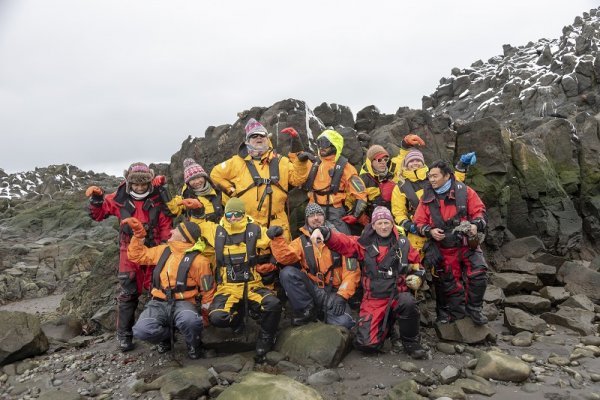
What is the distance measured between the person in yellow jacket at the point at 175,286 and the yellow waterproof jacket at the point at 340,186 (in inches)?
122

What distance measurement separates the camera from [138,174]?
→ 31.7ft

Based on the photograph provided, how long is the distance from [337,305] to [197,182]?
13.5 ft

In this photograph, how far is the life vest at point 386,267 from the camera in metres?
8.14

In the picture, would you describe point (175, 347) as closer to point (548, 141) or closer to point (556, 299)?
point (556, 299)

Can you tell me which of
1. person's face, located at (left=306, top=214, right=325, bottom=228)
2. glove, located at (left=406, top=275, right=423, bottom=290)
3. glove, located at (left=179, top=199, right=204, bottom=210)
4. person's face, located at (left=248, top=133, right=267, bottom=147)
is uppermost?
person's face, located at (left=248, top=133, right=267, bottom=147)

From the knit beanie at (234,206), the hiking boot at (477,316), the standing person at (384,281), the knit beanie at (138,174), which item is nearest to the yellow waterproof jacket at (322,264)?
the standing person at (384,281)

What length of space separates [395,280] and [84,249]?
978 inches

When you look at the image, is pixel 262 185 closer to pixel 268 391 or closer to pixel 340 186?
pixel 340 186

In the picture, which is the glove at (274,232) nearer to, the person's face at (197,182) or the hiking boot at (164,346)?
the person's face at (197,182)

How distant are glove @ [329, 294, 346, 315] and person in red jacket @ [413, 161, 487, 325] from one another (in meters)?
2.11

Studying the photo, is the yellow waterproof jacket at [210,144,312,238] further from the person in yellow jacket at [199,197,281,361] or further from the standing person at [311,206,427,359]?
the standing person at [311,206,427,359]

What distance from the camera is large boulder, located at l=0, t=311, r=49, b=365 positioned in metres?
9.17

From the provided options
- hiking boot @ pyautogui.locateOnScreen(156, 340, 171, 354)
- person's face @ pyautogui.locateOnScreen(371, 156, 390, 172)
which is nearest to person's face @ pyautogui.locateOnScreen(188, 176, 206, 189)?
hiking boot @ pyautogui.locateOnScreen(156, 340, 171, 354)

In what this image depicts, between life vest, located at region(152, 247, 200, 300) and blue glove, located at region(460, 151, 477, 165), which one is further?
blue glove, located at region(460, 151, 477, 165)
